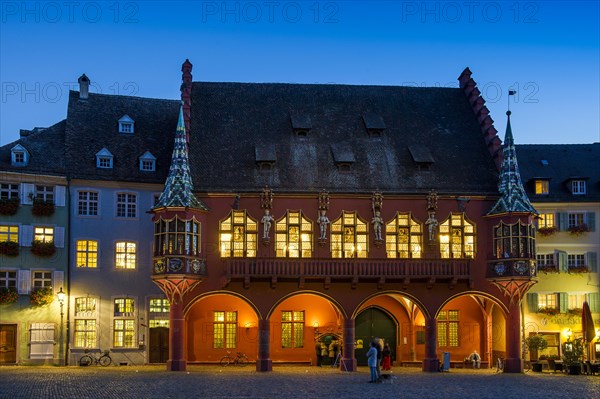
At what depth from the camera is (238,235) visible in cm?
4909

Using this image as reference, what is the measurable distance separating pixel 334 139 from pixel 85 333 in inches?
646

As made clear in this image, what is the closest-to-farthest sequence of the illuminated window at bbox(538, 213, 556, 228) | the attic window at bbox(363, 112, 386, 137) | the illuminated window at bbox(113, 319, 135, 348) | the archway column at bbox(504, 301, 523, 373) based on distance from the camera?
1. the archway column at bbox(504, 301, 523, 373)
2. the illuminated window at bbox(113, 319, 135, 348)
3. the attic window at bbox(363, 112, 386, 137)
4. the illuminated window at bbox(538, 213, 556, 228)

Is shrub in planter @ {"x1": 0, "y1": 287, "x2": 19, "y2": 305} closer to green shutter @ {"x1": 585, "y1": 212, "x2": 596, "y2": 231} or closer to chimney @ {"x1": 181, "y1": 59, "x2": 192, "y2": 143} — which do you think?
chimney @ {"x1": 181, "y1": 59, "x2": 192, "y2": 143}

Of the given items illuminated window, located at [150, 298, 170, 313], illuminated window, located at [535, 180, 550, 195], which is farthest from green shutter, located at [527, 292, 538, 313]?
illuminated window, located at [150, 298, 170, 313]

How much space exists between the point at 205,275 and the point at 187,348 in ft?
16.8

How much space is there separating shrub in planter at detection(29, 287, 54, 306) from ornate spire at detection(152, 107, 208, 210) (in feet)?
23.4

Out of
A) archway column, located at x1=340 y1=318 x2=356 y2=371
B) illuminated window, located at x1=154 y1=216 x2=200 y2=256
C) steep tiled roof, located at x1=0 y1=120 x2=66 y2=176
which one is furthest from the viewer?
steep tiled roof, located at x1=0 y1=120 x2=66 y2=176

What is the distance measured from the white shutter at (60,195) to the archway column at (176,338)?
331 inches

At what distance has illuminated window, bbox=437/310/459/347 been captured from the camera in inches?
2106

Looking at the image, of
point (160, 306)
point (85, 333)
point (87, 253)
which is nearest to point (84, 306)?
point (85, 333)

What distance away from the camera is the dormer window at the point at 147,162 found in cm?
5272

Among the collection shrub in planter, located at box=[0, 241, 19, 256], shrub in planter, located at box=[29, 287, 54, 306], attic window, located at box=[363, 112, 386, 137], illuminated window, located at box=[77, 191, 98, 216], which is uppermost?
attic window, located at box=[363, 112, 386, 137]

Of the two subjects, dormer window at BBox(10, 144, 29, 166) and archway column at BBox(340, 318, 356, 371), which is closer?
archway column at BBox(340, 318, 356, 371)

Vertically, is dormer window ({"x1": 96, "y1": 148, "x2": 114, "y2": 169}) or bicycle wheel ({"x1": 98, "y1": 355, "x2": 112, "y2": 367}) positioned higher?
dormer window ({"x1": 96, "y1": 148, "x2": 114, "y2": 169})
